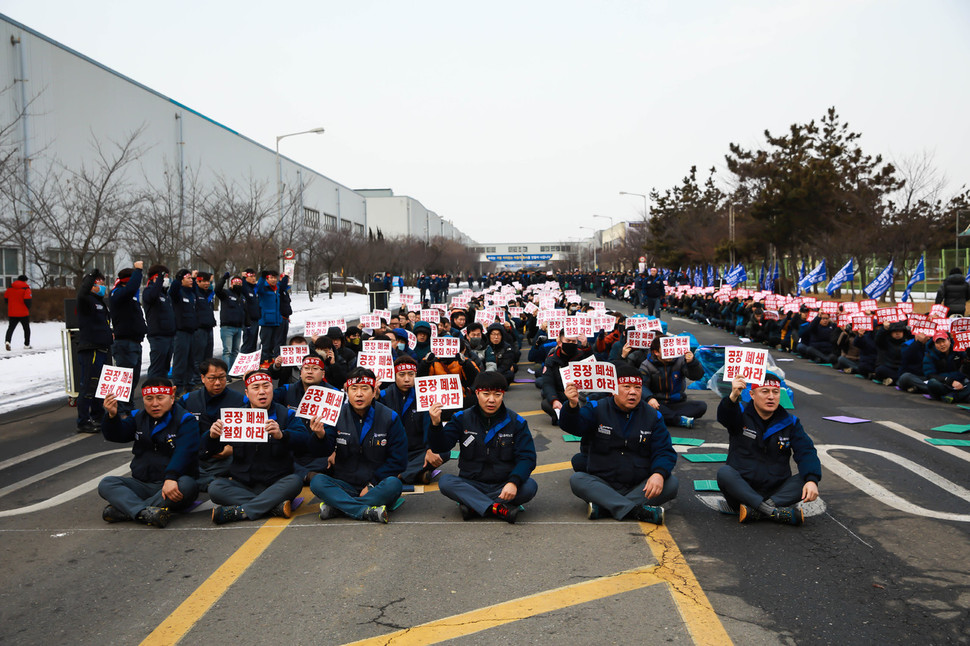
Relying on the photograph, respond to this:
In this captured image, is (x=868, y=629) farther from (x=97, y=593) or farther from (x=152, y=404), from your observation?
(x=152, y=404)

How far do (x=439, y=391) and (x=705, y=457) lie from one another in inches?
125

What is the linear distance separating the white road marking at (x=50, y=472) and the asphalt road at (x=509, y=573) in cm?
5

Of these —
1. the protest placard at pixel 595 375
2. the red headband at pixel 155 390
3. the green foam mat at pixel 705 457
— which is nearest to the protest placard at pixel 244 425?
the red headband at pixel 155 390

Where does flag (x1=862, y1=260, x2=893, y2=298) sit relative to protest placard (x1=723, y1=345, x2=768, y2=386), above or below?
above

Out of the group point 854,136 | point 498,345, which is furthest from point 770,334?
Result: point 854,136

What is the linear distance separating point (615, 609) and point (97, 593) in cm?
318

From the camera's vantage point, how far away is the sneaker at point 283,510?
6.46 meters

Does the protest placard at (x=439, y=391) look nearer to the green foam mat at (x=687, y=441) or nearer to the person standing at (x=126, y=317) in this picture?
A: the green foam mat at (x=687, y=441)

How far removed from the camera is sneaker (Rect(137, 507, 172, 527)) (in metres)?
6.21

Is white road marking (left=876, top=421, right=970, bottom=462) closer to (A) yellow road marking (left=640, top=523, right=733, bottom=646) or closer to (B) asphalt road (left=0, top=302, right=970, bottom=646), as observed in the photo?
(B) asphalt road (left=0, top=302, right=970, bottom=646)

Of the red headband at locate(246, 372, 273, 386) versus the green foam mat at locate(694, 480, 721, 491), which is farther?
the green foam mat at locate(694, 480, 721, 491)

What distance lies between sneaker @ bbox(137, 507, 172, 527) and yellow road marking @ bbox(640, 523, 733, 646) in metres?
3.78

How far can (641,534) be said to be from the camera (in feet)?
19.5

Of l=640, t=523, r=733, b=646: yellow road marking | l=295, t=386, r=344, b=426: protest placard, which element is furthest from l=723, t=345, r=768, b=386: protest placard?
l=295, t=386, r=344, b=426: protest placard
